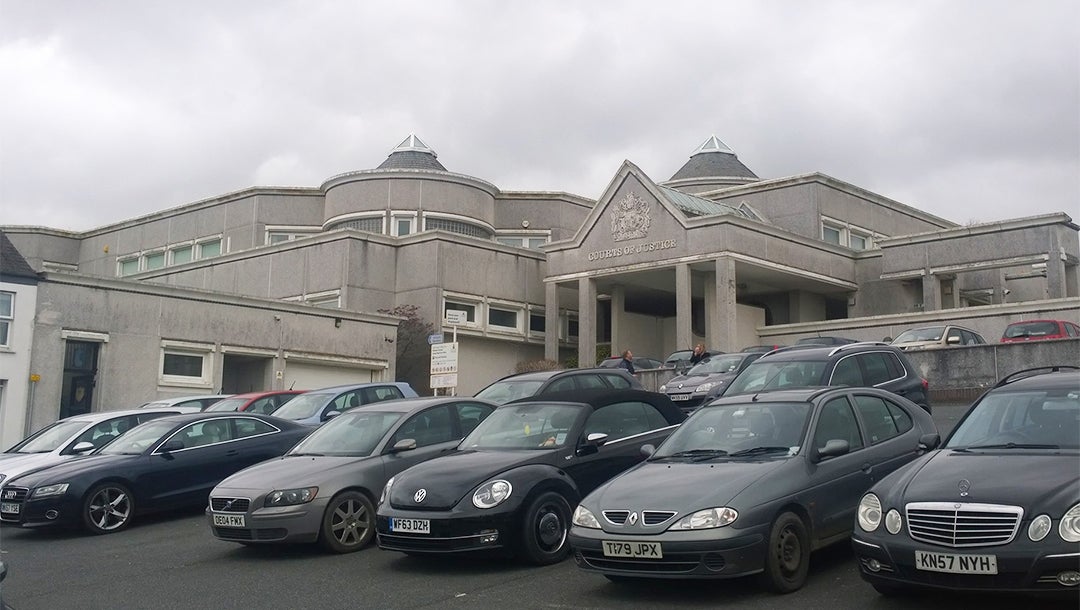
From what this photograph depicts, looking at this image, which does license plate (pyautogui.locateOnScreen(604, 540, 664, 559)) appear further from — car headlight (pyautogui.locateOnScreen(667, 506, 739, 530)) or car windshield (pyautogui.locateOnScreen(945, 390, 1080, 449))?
car windshield (pyautogui.locateOnScreen(945, 390, 1080, 449))

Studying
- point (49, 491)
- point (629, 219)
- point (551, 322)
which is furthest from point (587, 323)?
point (49, 491)

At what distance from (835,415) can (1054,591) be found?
284cm

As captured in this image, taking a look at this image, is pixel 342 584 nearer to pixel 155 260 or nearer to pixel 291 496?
pixel 291 496

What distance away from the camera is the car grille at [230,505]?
426 inches

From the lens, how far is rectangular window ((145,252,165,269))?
185ft

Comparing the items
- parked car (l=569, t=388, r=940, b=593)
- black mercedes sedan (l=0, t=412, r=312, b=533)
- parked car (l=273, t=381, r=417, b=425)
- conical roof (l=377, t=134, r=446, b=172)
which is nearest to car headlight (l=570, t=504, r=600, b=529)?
parked car (l=569, t=388, r=940, b=593)

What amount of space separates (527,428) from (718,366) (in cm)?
1069

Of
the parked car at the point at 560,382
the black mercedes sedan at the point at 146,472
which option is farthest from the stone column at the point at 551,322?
the black mercedes sedan at the point at 146,472

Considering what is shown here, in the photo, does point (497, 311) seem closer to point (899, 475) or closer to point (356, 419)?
point (356, 419)

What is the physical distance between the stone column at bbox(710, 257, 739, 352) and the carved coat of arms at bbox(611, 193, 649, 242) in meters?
3.90

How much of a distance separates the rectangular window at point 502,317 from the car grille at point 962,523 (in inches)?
1436

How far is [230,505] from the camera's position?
1098 cm

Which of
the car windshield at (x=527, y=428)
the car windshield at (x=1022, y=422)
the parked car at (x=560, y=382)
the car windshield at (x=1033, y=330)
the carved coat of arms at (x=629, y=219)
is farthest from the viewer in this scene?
the carved coat of arms at (x=629, y=219)

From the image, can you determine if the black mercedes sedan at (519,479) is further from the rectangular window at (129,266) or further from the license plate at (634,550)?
the rectangular window at (129,266)
